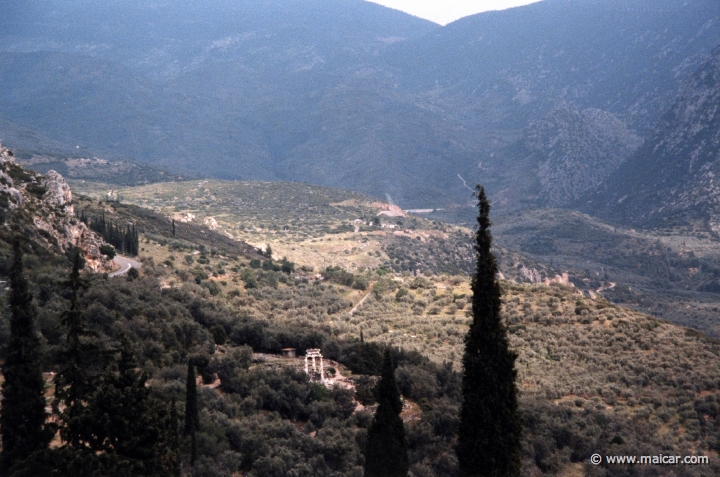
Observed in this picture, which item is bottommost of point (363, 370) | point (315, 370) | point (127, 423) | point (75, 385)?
point (363, 370)

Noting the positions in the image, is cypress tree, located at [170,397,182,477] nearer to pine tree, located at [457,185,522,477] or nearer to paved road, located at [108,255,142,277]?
pine tree, located at [457,185,522,477]

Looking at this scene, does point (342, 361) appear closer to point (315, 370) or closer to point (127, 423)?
point (315, 370)

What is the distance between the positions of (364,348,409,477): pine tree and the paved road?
21746 millimetres

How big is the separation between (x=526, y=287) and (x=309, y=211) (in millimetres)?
73319

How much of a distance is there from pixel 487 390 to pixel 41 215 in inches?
1057

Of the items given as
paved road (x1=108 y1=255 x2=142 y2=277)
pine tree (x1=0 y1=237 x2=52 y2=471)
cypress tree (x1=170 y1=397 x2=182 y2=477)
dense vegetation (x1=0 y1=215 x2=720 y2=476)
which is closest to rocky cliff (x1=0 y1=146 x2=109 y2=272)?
paved road (x1=108 y1=255 x2=142 y2=277)

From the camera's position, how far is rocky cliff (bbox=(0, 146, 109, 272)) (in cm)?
3206

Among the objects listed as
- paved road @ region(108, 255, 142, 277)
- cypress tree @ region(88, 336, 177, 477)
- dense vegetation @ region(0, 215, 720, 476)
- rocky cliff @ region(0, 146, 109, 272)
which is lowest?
dense vegetation @ region(0, 215, 720, 476)

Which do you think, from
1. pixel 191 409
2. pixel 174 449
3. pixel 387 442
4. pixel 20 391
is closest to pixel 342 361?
pixel 191 409

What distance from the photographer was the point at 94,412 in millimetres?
13570

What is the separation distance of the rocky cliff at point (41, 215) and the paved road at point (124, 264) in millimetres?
907

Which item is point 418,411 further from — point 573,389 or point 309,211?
point 309,211

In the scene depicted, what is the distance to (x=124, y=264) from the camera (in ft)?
134

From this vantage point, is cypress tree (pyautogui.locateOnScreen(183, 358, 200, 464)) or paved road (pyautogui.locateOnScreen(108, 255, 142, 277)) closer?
cypress tree (pyautogui.locateOnScreen(183, 358, 200, 464))
